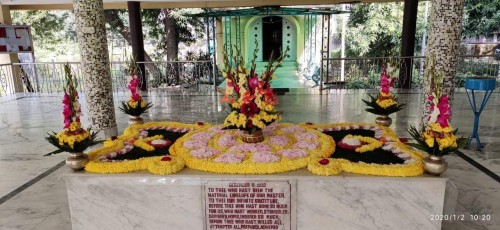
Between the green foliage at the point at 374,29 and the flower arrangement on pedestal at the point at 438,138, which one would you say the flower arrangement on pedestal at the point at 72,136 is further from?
the green foliage at the point at 374,29

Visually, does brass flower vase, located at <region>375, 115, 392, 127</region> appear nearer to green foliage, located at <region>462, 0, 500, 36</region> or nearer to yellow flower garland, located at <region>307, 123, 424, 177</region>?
yellow flower garland, located at <region>307, 123, 424, 177</region>

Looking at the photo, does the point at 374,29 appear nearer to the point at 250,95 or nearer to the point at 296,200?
the point at 250,95

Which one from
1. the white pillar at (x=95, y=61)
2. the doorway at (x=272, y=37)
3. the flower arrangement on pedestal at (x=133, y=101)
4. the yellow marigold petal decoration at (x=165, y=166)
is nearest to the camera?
the yellow marigold petal decoration at (x=165, y=166)

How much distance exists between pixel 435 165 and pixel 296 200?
912 millimetres

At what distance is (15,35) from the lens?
9.59 meters

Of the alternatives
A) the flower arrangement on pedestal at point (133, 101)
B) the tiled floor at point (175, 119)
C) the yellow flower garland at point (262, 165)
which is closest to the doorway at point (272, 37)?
the tiled floor at point (175, 119)

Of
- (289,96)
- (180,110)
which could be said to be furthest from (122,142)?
(289,96)

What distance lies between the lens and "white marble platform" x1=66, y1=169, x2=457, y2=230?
7.94ft

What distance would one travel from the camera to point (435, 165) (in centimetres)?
238

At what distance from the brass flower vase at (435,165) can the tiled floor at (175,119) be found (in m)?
0.62

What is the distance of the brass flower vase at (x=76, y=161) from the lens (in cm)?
262

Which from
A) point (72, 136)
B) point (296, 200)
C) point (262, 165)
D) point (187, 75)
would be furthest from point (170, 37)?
point (296, 200)

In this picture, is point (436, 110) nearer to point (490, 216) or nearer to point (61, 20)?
point (490, 216)

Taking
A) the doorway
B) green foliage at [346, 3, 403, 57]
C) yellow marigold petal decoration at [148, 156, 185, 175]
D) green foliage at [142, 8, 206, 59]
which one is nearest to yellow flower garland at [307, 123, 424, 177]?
yellow marigold petal decoration at [148, 156, 185, 175]
